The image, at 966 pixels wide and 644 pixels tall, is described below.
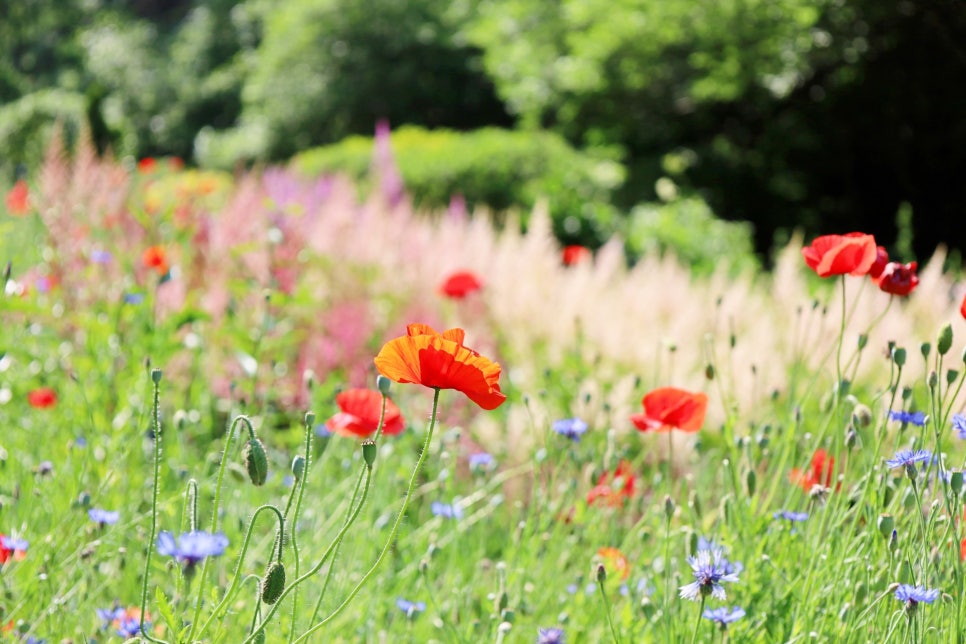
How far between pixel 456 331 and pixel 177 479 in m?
1.50

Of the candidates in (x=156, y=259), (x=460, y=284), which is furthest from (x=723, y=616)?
(x=156, y=259)

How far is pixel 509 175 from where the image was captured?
921 cm

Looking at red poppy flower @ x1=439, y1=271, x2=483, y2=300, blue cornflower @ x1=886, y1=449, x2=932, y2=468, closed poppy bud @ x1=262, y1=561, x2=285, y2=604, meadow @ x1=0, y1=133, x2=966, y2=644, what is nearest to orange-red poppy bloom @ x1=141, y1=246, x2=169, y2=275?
meadow @ x1=0, y1=133, x2=966, y2=644

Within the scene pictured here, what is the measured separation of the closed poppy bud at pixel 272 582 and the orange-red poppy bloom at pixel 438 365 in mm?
255

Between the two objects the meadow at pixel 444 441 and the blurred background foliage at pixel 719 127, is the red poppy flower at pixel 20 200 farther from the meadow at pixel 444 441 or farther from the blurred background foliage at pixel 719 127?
the blurred background foliage at pixel 719 127

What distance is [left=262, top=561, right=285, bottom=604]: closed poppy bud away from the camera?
1.11 meters

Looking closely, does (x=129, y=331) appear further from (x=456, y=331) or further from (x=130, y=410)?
(x=456, y=331)

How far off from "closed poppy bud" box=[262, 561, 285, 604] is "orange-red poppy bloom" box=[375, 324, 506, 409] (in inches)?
10.0

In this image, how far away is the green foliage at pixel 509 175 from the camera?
26.9 feet

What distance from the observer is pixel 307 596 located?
6.52ft

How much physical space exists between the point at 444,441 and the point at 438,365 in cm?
150

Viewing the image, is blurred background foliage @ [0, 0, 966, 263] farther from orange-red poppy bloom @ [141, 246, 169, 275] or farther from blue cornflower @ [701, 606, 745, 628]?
blue cornflower @ [701, 606, 745, 628]

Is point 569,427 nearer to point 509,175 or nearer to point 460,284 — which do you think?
point 460,284

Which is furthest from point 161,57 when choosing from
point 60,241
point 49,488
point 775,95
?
point 49,488
